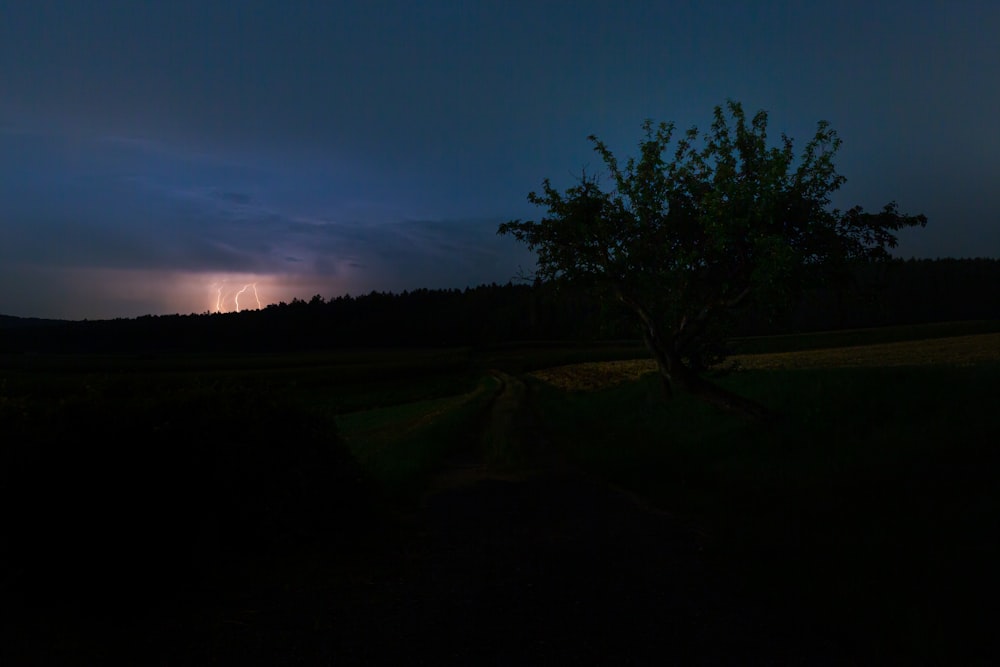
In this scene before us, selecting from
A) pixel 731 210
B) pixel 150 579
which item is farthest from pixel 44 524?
pixel 731 210

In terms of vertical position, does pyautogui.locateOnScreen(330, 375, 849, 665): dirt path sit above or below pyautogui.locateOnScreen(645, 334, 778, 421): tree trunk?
below

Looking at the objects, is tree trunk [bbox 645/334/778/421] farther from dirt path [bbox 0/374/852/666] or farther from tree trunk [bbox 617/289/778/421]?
dirt path [bbox 0/374/852/666]

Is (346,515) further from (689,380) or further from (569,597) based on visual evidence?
(689,380)

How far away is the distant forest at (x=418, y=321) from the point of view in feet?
385

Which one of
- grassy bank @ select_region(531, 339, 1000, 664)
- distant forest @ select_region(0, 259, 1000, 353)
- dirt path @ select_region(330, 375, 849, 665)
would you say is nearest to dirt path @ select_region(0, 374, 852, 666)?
dirt path @ select_region(330, 375, 849, 665)

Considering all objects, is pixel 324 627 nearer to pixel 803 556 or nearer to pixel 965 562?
pixel 803 556

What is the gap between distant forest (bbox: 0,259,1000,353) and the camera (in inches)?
4616

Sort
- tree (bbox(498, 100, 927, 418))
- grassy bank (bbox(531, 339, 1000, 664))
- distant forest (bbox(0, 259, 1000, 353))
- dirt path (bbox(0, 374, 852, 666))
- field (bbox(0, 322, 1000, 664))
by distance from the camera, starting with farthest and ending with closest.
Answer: distant forest (bbox(0, 259, 1000, 353)) → tree (bbox(498, 100, 927, 418)) → grassy bank (bbox(531, 339, 1000, 664)) → field (bbox(0, 322, 1000, 664)) → dirt path (bbox(0, 374, 852, 666))

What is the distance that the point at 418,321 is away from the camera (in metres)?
163

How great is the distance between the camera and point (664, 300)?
19016 millimetres

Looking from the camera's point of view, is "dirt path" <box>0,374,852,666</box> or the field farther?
the field

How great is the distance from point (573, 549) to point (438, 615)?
3.05m

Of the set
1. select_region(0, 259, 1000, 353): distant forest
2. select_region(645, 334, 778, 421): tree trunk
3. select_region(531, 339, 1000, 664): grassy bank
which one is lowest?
select_region(531, 339, 1000, 664): grassy bank

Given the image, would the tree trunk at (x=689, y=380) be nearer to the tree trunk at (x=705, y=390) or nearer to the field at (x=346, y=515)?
the tree trunk at (x=705, y=390)
